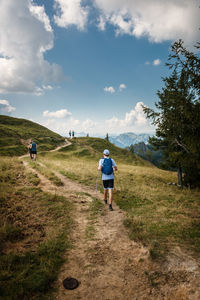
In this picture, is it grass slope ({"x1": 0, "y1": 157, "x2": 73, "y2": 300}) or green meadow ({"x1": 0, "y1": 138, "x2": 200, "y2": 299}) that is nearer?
grass slope ({"x1": 0, "y1": 157, "x2": 73, "y2": 300})

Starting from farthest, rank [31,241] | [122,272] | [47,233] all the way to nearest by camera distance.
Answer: [47,233], [31,241], [122,272]

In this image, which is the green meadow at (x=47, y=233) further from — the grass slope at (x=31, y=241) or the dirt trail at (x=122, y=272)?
the dirt trail at (x=122, y=272)

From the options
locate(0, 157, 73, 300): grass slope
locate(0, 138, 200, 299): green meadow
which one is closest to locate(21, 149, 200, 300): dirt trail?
locate(0, 138, 200, 299): green meadow

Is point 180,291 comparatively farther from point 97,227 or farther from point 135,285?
point 97,227

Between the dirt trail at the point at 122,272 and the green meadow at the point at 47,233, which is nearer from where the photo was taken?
the dirt trail at the point at 122,272

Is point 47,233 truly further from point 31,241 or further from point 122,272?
point 122,272

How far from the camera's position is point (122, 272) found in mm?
4324

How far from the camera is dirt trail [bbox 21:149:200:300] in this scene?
3625 millimetres

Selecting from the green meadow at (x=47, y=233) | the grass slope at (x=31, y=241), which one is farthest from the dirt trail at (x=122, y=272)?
the grass slope at (x=31, y=241)

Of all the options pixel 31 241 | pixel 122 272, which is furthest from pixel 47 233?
pixel 122 272

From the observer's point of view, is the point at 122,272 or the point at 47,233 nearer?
the point at 122,272

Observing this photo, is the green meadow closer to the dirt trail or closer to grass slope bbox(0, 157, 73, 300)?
grass slope bbox(0, 157, 73, 300)

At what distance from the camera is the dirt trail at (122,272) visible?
3.62 meters

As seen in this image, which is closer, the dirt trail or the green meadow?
the dirt trail
